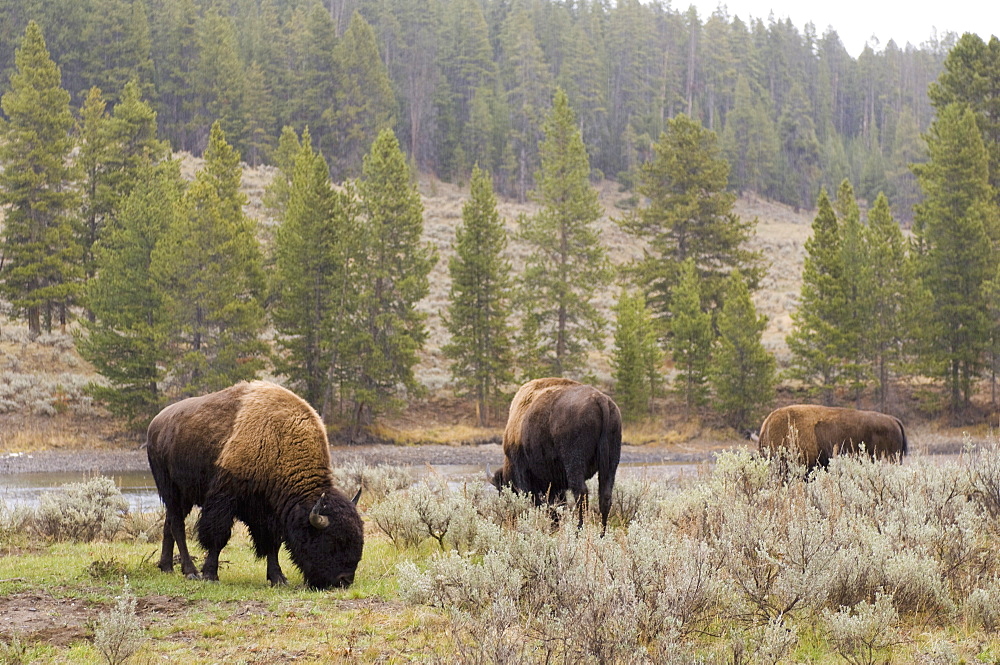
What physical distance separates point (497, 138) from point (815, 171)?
3420cm

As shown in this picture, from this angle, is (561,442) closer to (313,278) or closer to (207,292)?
(207,292)

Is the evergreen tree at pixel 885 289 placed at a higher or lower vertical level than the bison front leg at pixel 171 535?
higher

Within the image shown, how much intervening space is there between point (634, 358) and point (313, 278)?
1241 centimetres

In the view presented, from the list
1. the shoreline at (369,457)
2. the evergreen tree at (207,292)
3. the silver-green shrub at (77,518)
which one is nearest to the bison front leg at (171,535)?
the silver-green shrub at (77,518)

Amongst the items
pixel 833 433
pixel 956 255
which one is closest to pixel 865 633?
pixel 833 433

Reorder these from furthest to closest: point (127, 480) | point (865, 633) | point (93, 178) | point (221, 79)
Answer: point (221, 79) < point (93, 178) < point (127, 480) < point (865, 633)

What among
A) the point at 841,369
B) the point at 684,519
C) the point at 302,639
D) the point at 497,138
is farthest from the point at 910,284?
the point at 497,138

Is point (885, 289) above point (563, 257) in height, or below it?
below

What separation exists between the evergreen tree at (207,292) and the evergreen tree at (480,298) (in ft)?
25.3

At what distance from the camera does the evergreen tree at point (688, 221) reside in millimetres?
38719

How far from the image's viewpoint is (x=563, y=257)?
121 feet

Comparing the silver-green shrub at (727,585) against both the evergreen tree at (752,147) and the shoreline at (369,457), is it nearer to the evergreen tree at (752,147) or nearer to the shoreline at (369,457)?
Answer: the shoreline at (369,457)

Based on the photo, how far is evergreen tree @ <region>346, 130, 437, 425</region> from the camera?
106 feet

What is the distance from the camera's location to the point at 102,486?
12.2 metres
